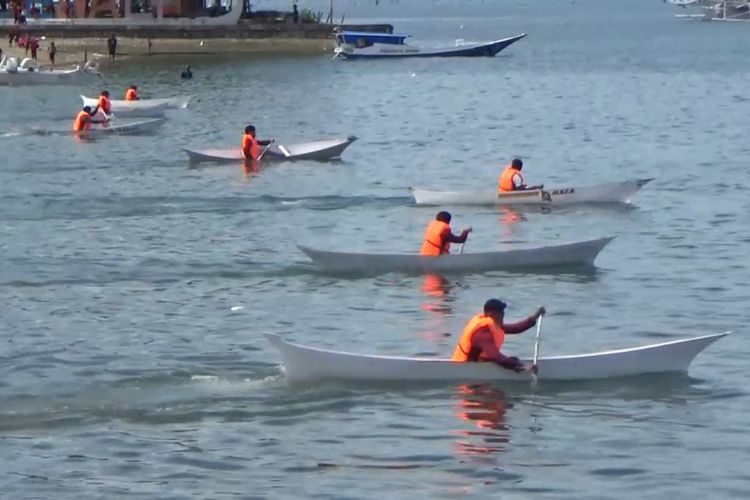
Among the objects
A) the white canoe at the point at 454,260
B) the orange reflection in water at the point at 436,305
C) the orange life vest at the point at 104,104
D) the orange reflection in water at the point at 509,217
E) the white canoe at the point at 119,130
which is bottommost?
the white canoe at the point at 119,130

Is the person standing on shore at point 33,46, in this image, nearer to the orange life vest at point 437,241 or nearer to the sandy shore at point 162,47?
the sandy shore at point 162,47

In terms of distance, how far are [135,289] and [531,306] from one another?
792 centimetres

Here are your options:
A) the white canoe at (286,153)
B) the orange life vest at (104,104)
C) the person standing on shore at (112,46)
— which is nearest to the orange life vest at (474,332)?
the white canoe at (286,153)

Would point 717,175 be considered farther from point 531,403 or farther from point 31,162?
point 531,403

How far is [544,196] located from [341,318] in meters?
12.7

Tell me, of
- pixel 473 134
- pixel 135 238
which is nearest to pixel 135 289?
pixel 135 238

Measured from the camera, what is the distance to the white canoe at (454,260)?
31516mm

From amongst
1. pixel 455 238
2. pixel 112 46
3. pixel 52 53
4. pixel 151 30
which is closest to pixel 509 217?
pixel 455 238

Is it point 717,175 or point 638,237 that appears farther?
point 717,175

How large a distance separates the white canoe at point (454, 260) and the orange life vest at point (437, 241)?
15 cm

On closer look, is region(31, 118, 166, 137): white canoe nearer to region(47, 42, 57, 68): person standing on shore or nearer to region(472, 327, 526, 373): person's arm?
region(47, 42, 57, 68): person standing on shore

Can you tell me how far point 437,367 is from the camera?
22672 mm

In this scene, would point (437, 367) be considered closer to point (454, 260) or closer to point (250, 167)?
point (454, 260)

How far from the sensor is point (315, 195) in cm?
4384
